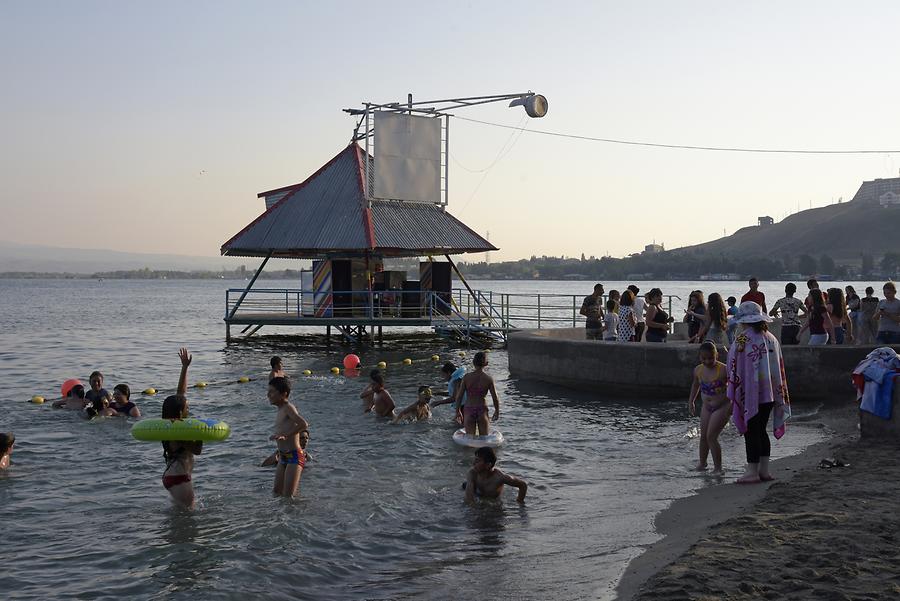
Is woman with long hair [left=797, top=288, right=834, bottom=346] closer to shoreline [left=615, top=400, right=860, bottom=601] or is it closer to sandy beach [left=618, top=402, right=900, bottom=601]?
shoreline [left=615, top=400, right=860, bottom=601]

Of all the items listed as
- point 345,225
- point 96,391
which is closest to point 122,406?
point 96,391

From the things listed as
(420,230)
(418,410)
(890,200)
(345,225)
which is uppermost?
(890,200)

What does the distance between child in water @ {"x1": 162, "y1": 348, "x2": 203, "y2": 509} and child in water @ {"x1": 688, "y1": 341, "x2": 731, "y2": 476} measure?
20.0ft

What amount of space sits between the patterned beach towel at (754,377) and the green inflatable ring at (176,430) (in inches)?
225

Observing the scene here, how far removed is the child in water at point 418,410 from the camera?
15898 millimetres

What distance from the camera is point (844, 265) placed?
157 m

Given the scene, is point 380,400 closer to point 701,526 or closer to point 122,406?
point 122,406

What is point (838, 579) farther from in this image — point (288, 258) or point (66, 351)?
point (66, 351)

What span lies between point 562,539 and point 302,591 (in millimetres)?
2692

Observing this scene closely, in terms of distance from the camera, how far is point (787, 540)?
7.14 m

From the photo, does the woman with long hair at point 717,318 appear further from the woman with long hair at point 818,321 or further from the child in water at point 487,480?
the child in water at point 487,480

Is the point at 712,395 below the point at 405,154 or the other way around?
below

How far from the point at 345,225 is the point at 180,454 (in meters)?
22.9

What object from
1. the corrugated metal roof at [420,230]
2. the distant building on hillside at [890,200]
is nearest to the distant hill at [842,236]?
the distant building on hillside at [890,200]
